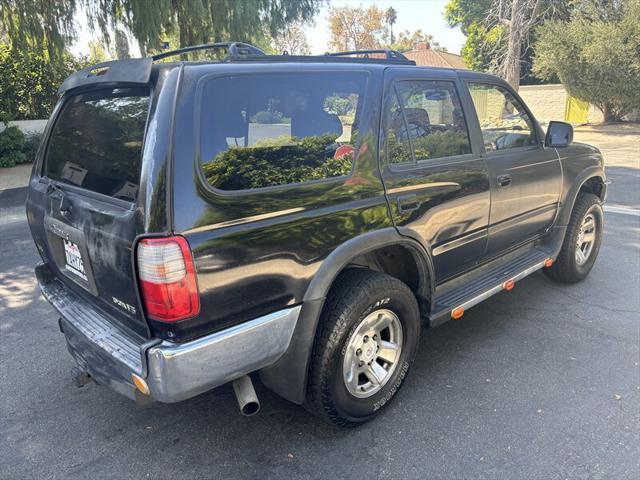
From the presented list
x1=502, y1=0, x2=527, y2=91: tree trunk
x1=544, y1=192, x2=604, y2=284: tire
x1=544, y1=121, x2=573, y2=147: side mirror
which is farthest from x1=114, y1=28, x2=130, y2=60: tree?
x1=502, y1=0, x2=527, y2=91: tree trunk

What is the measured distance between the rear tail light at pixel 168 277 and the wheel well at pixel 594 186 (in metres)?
4.04

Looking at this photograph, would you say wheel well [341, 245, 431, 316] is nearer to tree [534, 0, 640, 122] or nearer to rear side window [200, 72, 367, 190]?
rear side window [200, 72, 367, 190]

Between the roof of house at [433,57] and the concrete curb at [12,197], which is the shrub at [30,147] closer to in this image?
the concrete curb at [12,197]

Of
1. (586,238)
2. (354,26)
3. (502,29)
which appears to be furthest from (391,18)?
(586,238)

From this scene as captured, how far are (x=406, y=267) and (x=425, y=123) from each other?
3.03 feet

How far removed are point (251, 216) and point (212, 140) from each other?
366 millimetres

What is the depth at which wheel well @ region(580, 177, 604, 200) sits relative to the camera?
4688 mm

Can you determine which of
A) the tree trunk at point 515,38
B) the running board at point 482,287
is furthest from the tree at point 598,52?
the running board at point 482,287

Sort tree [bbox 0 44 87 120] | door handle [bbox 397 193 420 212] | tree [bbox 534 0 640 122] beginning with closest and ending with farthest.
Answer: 1. door handle [bbox 397 193 420 212]
2. tree [bbox 0 44 87 120]
3. tree [bbox 534 0 640 122]

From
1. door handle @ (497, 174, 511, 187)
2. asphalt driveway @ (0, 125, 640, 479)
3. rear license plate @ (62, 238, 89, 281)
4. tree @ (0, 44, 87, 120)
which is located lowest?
asphalt driveway @ (0, 125, 640, 479)

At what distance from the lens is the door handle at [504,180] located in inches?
138

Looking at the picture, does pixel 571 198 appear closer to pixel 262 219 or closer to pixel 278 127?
pixel 278 127

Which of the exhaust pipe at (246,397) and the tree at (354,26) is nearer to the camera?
the exhaust pipe at (246,397)

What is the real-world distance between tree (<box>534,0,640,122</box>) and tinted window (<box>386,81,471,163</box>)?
17.7 metres
